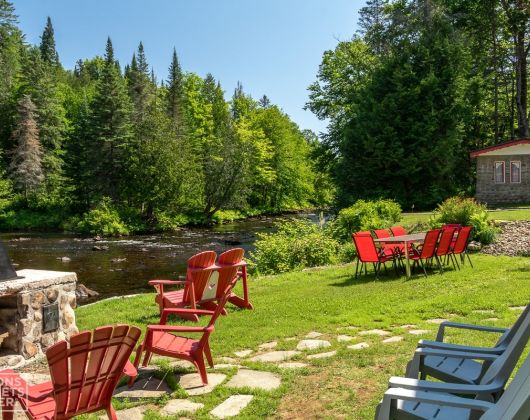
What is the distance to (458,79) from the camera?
27.3m

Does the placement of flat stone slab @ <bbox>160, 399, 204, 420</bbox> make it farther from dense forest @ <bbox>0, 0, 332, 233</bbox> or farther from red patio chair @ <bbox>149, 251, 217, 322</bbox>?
dense forest @ <bbox>0, 0, 332, 233</bbox>

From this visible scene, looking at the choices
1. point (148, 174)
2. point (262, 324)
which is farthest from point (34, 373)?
point (148, 174)

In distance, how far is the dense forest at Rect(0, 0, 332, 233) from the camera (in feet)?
113

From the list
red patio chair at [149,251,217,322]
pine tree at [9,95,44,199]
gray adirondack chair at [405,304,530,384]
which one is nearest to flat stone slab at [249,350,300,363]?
red patio chair at [149,251,217,322]

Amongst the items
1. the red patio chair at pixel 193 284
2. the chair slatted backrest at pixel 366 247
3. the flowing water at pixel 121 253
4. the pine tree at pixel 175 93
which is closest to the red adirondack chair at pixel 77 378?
the red patio chair at pixel 193 284

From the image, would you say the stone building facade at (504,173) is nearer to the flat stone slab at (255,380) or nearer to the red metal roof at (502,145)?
the red metal roof at (502,145)

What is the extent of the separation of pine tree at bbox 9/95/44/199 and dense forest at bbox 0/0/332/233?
0.25 ft

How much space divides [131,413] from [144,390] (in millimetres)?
467

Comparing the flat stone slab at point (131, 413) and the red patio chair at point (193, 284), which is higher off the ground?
the red patio chair at point (193, 284)

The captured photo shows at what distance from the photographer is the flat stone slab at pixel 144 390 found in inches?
159

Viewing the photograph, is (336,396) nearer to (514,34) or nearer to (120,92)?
(514,34)

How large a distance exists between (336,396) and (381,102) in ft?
83.3

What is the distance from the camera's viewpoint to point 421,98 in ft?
89.7

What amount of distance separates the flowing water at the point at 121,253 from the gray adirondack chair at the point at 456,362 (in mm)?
11698
